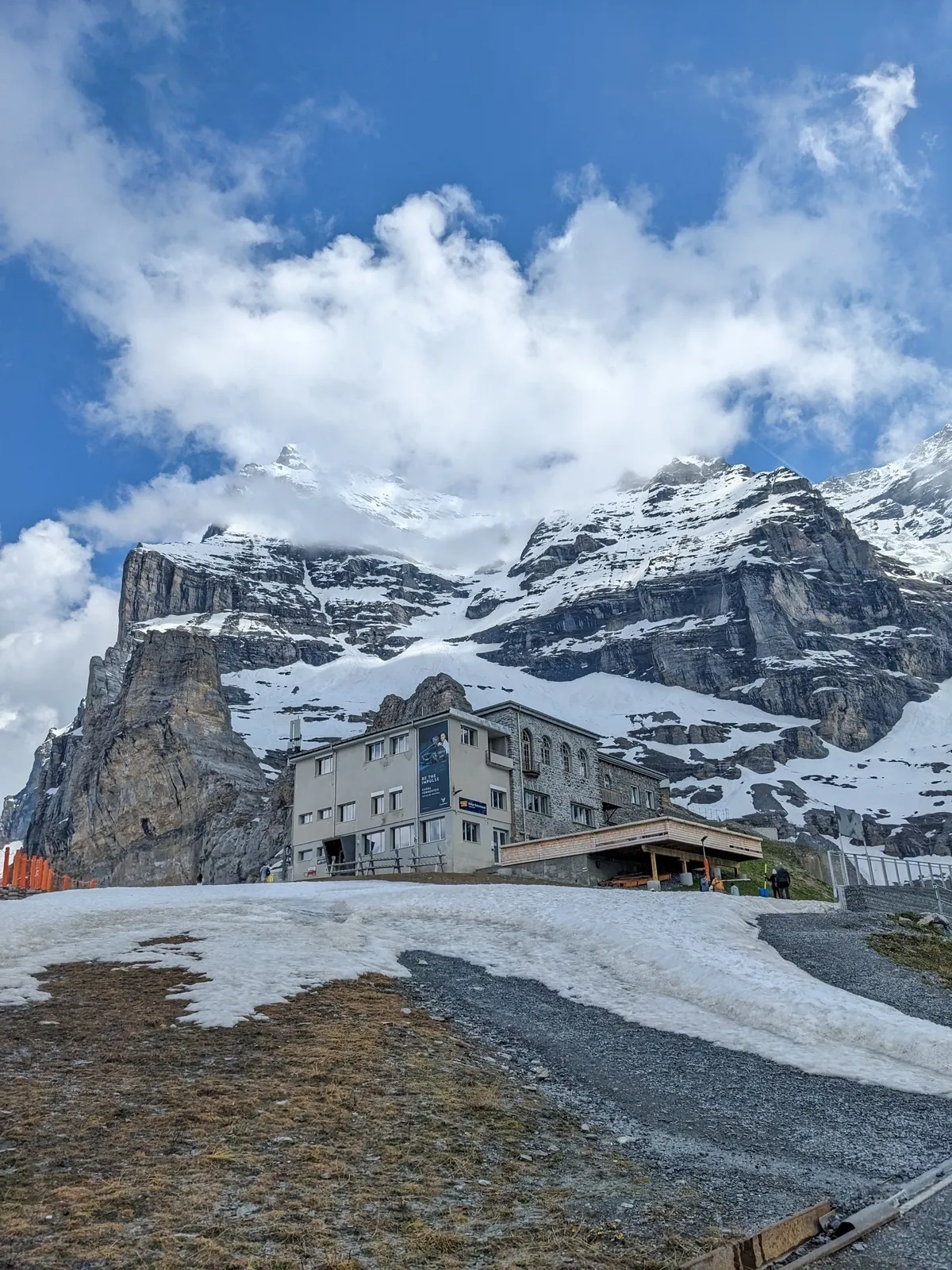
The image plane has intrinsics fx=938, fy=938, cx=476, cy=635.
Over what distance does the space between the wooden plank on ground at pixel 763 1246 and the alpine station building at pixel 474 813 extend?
1458 inches

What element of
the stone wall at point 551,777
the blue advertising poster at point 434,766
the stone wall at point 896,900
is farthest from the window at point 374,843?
the stone wall at point 896,900

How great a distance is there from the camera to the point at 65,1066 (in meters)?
11.4

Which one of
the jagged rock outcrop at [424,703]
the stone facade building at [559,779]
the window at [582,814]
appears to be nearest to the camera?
the stone facade building at [559,779]

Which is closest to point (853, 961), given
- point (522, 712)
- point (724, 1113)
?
point (724, 1113)

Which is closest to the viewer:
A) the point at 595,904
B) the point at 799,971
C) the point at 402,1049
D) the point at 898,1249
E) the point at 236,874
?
the point at 898,1249

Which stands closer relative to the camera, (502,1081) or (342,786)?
(502,1081)

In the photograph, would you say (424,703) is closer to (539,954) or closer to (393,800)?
(393,800)

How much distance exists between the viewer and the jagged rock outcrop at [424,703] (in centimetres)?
11388

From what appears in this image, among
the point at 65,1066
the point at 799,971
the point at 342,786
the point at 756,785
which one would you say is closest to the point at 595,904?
the point at 799,971

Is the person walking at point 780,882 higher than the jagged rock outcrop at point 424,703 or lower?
lower

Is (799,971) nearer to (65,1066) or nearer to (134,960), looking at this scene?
(134,960)

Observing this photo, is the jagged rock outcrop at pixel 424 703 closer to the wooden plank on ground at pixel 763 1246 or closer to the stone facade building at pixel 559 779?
the stone facade building at pixel 559 779

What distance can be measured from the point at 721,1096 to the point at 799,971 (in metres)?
9.96

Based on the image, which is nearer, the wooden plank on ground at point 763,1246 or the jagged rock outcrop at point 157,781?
the wooden plank on ground at point 763,1246
